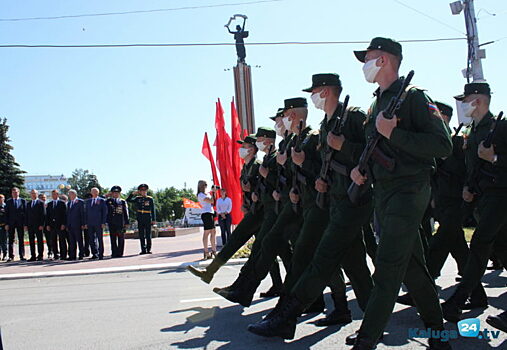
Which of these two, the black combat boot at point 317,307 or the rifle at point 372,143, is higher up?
the rifle at point 372,143

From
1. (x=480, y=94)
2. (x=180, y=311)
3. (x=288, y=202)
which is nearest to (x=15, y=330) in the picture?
(x=180, y=311)

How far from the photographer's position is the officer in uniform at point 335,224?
13.5 feet

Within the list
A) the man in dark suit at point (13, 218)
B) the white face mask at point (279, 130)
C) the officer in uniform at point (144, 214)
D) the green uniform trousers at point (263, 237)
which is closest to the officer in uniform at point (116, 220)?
the officer in uniform at point (144, 214)

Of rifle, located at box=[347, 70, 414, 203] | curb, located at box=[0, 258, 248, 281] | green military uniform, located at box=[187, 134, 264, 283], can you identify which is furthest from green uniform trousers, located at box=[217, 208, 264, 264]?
curb, located at box=[0, 258, 248, 281]

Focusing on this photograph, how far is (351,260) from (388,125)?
1464 millimetres

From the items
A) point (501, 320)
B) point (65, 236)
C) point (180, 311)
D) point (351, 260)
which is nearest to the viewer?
point (501, 320)

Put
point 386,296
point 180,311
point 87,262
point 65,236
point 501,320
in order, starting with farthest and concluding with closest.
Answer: point 65,236, point 87,262, point 180,311, point 501,320, point 386,296

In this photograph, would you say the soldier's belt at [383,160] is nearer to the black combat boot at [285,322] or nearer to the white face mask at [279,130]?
the black combat boot at [285,322]

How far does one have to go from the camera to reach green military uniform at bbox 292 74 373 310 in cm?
412

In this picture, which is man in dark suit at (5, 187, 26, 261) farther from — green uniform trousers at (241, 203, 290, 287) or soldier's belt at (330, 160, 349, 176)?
soldier's belt at (330, 160, 349, 176)

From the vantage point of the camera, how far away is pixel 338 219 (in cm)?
418

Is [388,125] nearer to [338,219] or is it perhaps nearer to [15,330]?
[338,219]

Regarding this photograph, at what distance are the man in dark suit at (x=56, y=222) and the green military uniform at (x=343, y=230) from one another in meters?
10.9

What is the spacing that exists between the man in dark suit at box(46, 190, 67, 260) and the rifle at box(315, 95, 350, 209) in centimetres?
1084
